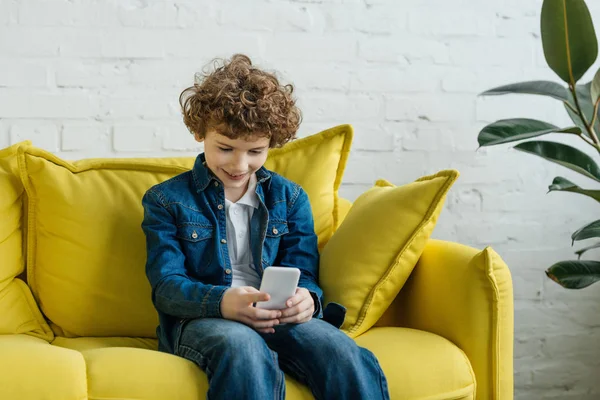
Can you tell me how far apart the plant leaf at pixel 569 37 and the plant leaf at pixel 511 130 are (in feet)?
0.42

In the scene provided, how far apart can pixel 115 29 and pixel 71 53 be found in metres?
0.14

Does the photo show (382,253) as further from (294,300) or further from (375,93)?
(375,93)

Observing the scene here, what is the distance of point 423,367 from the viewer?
156 centimetres

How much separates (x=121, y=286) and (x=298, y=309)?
51cm

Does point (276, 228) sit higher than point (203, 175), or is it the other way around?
point (203, 175)

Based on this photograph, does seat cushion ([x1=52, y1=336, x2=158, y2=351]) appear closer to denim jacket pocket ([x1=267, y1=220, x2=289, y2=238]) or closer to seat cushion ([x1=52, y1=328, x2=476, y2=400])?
seat cushion ([x1=52, y1=328, x2=476, y2=400])

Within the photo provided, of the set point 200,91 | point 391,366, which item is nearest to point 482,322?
point 391,366

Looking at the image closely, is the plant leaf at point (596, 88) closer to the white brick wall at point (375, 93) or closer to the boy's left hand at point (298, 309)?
the white brick wall at point (375, 93)

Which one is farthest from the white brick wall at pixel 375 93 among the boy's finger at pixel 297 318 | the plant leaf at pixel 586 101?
the boy's finger at pixel 297 318

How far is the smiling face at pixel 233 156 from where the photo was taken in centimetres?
170

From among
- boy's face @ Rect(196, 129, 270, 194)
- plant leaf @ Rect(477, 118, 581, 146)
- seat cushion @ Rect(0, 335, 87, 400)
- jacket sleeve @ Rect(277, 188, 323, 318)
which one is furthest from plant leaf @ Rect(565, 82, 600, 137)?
seat cushion @ Rect(0, 335, 87, 400)

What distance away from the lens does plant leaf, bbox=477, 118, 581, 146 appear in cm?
193

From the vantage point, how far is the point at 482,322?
64.7 inches

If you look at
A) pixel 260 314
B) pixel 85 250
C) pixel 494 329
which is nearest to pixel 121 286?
pixel 85 250
